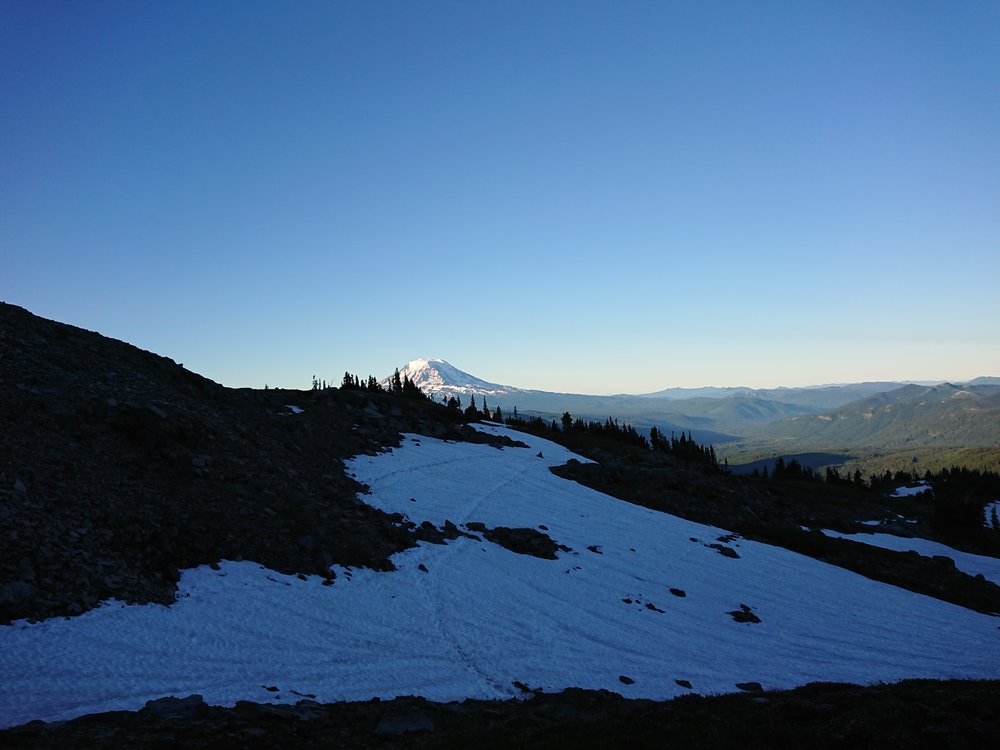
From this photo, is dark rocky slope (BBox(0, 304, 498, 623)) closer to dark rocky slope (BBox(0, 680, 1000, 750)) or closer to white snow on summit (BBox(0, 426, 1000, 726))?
white snow on summit (BBox(0, 426, 1000, 726))

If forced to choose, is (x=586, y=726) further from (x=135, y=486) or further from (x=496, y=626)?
(x=135, y=486)

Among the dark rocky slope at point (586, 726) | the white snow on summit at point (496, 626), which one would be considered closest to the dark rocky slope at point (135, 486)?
the white snow on summit at point (496, 626)

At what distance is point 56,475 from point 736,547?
5311 centimetres

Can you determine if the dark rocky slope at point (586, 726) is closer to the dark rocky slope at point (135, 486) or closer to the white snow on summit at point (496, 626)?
the white snow on summit at point (496, 626)

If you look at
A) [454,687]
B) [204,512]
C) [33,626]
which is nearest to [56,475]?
[204,512]

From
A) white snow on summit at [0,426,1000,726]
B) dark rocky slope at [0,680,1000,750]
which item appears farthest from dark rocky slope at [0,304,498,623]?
dark rocky slope at [0,680,1000,750]

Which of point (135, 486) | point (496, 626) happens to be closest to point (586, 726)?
point (496, 626)

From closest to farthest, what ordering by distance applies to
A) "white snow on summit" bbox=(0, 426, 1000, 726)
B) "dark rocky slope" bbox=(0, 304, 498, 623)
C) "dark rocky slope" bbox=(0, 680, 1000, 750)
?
"dark rocky slope" bbox=(0, 680, 1000, 750), "white snow on summit" bbox=(0, 426, 1000, 726), "dark rocky slope" bbox=(0, 304, 498, 623)

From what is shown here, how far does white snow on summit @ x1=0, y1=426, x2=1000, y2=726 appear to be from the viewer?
18234 millimetres

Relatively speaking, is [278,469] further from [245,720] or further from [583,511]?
[583,511]

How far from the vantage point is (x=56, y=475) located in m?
25.8

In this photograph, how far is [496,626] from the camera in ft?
93.7

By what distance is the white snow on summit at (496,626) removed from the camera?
18.2 meters

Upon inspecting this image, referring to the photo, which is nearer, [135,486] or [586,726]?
[586,726]
